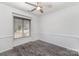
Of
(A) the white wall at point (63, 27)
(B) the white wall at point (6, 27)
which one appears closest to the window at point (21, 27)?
(B) the white wall at point (6, 27)

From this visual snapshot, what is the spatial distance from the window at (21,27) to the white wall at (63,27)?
52.4 inches

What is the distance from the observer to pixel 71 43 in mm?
3289

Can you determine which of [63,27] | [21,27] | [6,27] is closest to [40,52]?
[63,27]

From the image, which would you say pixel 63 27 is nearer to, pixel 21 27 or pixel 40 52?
pixel 40 52

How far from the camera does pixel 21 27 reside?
4531 millimetres

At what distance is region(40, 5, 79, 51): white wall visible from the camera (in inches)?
121

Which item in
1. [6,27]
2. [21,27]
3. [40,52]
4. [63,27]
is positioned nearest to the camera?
[40,52]

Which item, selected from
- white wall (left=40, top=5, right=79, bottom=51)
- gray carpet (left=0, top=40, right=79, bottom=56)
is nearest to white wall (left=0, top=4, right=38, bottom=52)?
gray carpet (left=0, top=40, right=79, bottom=56)

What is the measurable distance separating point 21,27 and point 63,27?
273 cm

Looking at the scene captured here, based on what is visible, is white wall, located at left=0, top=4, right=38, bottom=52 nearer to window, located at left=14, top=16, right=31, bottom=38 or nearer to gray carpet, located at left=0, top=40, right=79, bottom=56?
gray carpet, located at left=0, top=40, right=79, bottom=56

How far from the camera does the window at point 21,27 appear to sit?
4.16 metres

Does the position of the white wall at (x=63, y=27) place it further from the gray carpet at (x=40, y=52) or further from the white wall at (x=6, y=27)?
the white wall at (x=6, y=27)

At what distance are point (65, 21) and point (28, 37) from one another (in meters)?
2.80

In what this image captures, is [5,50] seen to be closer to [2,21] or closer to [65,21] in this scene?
[2,21]
